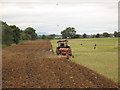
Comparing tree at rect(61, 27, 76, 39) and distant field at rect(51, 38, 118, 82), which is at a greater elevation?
tree at rect(61, 27, 76, 39)

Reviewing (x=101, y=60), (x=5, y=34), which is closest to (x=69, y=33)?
(x=5, y=34)

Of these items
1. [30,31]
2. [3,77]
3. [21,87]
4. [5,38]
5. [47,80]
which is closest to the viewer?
[21,87]

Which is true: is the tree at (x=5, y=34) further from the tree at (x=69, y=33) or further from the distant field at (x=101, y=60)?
the tree at (x=69, y=33)

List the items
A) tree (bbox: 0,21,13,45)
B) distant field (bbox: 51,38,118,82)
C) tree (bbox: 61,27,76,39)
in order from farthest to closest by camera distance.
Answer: tree (bbox: 61,27,76,39) < tree (bbox: 0,21,13,45) < distant field (bbox: 51,38,118,82)

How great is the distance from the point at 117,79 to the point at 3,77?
18.0 ft

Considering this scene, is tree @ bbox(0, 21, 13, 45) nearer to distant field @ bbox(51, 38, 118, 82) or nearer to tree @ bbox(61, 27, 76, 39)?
distant field @ bbox(51, 38, 118, 82)

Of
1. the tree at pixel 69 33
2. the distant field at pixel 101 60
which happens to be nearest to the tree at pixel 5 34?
the distant field at pixel 101 60

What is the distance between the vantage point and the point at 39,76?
32.4 ft

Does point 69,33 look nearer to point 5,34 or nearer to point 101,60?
point 5,34

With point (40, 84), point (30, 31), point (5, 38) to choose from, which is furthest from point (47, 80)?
point (30, 31)

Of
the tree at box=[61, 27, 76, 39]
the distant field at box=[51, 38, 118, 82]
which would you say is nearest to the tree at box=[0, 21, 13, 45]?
the distant field at box=[51, 38, 118, 82]

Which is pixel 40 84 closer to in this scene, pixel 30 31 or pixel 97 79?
pixel 97 79

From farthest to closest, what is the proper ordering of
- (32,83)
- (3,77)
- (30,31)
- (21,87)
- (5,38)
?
(30,31)
(5,38)
(3,77)
(32,83)
(21,87)

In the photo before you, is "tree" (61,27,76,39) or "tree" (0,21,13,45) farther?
"tree" (61,27,76,39)
